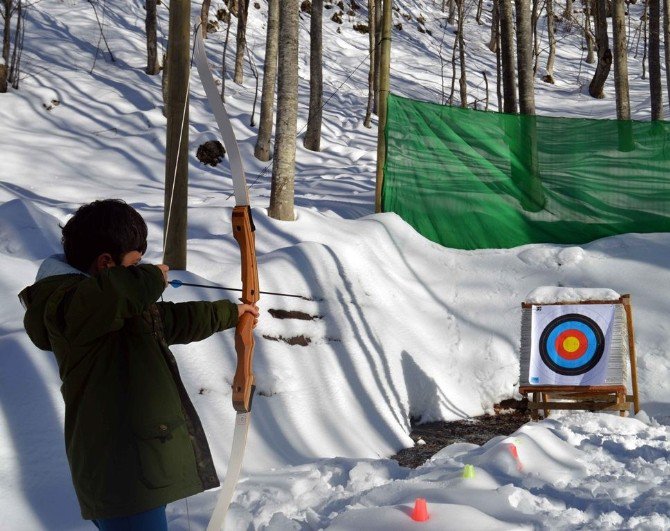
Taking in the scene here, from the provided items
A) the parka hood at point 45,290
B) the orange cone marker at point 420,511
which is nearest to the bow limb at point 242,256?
the parka hood at point 45,290

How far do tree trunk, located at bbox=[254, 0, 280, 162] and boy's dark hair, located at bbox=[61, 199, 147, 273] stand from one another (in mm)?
12324

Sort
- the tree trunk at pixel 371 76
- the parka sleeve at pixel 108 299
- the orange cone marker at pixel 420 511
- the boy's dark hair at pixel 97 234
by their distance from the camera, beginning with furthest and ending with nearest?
1. the tree trunk at pixel 371 76
2. the orange cone marker at pixel 420 511
3. the boy's dark hair at pixel 97 234
4. the parka sleeve at pixel 108 299

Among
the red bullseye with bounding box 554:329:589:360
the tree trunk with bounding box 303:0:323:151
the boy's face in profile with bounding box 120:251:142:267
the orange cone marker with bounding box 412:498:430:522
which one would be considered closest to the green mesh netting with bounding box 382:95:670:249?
the red bullseye with bounding box 554:329:589:360

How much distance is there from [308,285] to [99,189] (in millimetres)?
6283

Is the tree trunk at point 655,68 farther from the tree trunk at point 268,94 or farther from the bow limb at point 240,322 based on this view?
the bow limb at point 240,322

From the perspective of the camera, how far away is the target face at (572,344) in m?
6.23

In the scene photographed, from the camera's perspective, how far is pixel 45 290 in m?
2.02

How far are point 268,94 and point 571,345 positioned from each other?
898 cm

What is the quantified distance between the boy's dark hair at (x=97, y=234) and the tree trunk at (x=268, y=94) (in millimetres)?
12324

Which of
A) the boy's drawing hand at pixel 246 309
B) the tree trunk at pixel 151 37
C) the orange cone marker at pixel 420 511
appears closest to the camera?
the boy's drawing hand at pixel 246 309

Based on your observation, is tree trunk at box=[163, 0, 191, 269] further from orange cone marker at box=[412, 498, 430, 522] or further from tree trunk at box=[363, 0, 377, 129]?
tree trunk at box=[363, 0, 377, 129]

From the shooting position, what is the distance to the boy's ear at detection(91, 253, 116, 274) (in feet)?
6.73

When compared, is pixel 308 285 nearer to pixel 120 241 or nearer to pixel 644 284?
pixel 644 284

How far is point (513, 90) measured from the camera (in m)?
12.7
